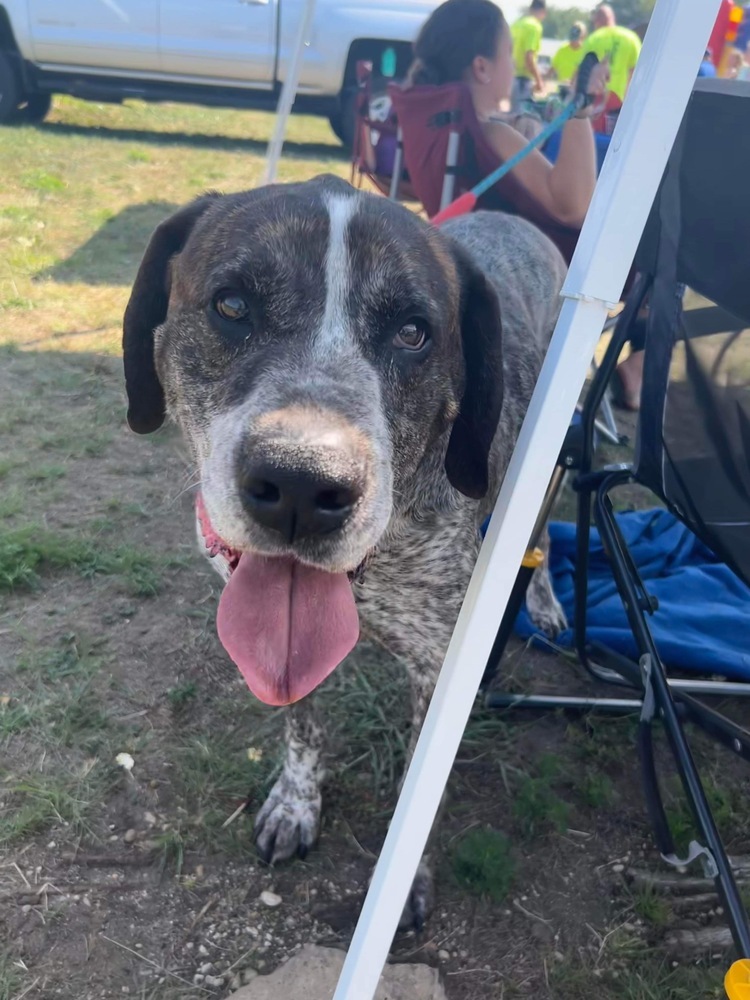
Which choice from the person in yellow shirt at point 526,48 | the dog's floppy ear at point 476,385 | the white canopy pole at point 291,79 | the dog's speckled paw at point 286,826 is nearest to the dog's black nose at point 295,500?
the dog's floppy ear at point 476,385

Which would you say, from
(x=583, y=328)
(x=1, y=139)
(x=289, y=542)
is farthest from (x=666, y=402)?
(x=1, y=139)

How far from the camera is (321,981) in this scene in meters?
2.06

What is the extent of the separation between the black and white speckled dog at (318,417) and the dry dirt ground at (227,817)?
179 mm

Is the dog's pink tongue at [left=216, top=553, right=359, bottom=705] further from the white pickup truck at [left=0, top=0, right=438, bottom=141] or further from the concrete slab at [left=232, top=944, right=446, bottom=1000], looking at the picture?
the white pickup truck at [left=0, top=0, right=438, bottom=141]

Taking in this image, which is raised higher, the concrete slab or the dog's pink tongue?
the dog's pink tongue

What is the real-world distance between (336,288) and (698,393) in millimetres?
930

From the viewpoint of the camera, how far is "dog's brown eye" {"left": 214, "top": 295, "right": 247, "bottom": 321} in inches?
75.8

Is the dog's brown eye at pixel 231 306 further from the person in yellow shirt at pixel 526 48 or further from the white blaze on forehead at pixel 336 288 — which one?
the person in yellow shirt at pixel 526 48

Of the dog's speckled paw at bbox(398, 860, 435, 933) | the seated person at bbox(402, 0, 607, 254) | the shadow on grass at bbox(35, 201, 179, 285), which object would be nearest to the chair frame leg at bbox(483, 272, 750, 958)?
the dog's speckled paw at bbox(398, 860, 435, 933)

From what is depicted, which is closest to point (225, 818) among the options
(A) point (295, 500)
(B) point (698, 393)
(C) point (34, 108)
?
(A) point (295, 500)

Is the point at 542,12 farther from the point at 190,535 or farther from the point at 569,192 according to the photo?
the point at 190,535

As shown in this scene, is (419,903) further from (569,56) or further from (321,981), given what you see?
(569,56)

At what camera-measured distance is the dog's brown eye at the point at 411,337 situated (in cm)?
198

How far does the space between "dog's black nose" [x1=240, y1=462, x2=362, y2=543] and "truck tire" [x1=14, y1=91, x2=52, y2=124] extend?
11.5 metres
